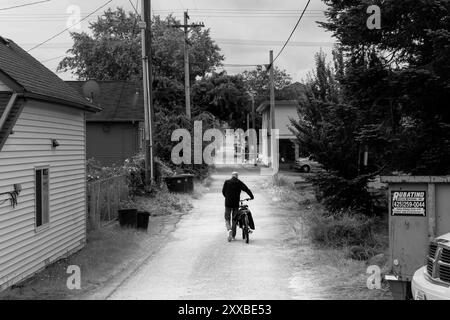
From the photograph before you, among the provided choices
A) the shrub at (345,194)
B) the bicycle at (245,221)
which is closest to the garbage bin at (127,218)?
the bicycle at (245,221)

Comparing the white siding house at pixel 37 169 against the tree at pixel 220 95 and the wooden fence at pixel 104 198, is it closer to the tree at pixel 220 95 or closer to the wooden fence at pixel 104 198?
the wooden fence at pixel 104 198

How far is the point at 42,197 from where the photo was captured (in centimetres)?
1147

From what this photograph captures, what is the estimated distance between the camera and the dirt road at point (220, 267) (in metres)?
9.36

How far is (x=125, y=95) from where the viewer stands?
35562mm

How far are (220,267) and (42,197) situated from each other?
3.84 metres

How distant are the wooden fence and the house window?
4234 mm

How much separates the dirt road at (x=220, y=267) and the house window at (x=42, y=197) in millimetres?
2209

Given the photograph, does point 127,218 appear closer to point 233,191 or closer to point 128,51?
point 233,191

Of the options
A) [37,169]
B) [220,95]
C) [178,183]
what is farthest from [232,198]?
[220,95]

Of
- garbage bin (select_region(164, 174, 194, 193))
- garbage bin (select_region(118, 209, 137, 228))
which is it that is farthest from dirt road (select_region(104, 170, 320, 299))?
garbage bin (select_region(164, 174, 194, 193))

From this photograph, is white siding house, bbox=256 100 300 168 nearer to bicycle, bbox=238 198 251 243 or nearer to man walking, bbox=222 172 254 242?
man walking, bbox=222 172 254 242
